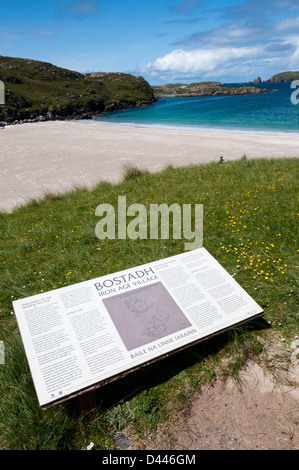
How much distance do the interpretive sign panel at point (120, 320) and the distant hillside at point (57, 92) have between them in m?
73.1

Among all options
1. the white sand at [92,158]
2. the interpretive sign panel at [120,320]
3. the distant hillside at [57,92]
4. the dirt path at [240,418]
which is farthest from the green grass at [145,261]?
the distant hillside at [57,92]

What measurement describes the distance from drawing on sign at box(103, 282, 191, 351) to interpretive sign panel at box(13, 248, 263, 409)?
12mm

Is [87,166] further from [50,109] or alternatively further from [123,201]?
[50,109]

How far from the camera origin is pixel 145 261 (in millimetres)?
6098

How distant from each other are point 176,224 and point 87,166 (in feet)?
39.4

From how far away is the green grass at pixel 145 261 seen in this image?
10.4 ft

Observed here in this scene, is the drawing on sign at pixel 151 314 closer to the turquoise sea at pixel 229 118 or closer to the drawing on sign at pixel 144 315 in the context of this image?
the drawing on sign at pixel 144 315

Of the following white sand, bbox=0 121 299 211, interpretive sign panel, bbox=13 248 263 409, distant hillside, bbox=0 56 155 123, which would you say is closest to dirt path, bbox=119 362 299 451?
interpretive sign panel, bbox=13 248 263 409

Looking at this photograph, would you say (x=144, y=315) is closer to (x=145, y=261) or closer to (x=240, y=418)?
(x=240, y=418)

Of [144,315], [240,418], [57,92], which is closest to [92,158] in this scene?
[144,315]

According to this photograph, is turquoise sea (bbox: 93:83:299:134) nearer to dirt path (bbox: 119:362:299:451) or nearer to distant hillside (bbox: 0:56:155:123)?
distant hillside (bbox: 0:56:155:123)

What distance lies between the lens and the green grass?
10.4ft

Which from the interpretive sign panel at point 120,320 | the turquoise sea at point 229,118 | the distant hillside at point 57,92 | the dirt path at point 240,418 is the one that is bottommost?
the dirt path at point 240,418
